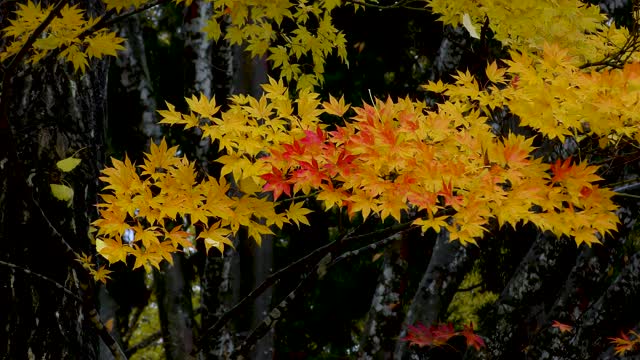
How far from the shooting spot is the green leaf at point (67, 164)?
287 centimetres

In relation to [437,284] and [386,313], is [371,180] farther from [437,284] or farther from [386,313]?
[386,313]

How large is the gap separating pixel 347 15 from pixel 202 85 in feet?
6.90

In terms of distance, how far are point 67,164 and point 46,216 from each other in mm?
271

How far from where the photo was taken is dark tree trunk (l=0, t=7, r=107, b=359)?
9.17 ft

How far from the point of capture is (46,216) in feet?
9.61

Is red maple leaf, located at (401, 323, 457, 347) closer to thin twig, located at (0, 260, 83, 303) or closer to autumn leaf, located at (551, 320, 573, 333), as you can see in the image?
autumn leaf, located at (551, 320, 573, 333)

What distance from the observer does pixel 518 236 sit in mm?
6559

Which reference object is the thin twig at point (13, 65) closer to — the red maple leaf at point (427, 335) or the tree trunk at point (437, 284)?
the red maple leaf at point (427, 335)

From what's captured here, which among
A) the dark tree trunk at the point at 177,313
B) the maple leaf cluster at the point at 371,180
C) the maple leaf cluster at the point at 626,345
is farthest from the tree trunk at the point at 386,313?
the maple leaf cluster at the point at 371,180

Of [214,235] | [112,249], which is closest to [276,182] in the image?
[214,235]

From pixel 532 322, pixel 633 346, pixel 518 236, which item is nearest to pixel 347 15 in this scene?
pixel 518 236

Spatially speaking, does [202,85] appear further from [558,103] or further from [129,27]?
[558,103]

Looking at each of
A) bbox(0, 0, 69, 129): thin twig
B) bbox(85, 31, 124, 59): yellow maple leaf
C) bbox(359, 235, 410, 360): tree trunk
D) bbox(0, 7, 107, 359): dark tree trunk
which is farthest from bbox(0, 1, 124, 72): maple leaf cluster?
bbox(359, 235, 410, 360): tree trunk

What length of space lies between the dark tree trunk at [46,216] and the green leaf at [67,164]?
0.15 metres
